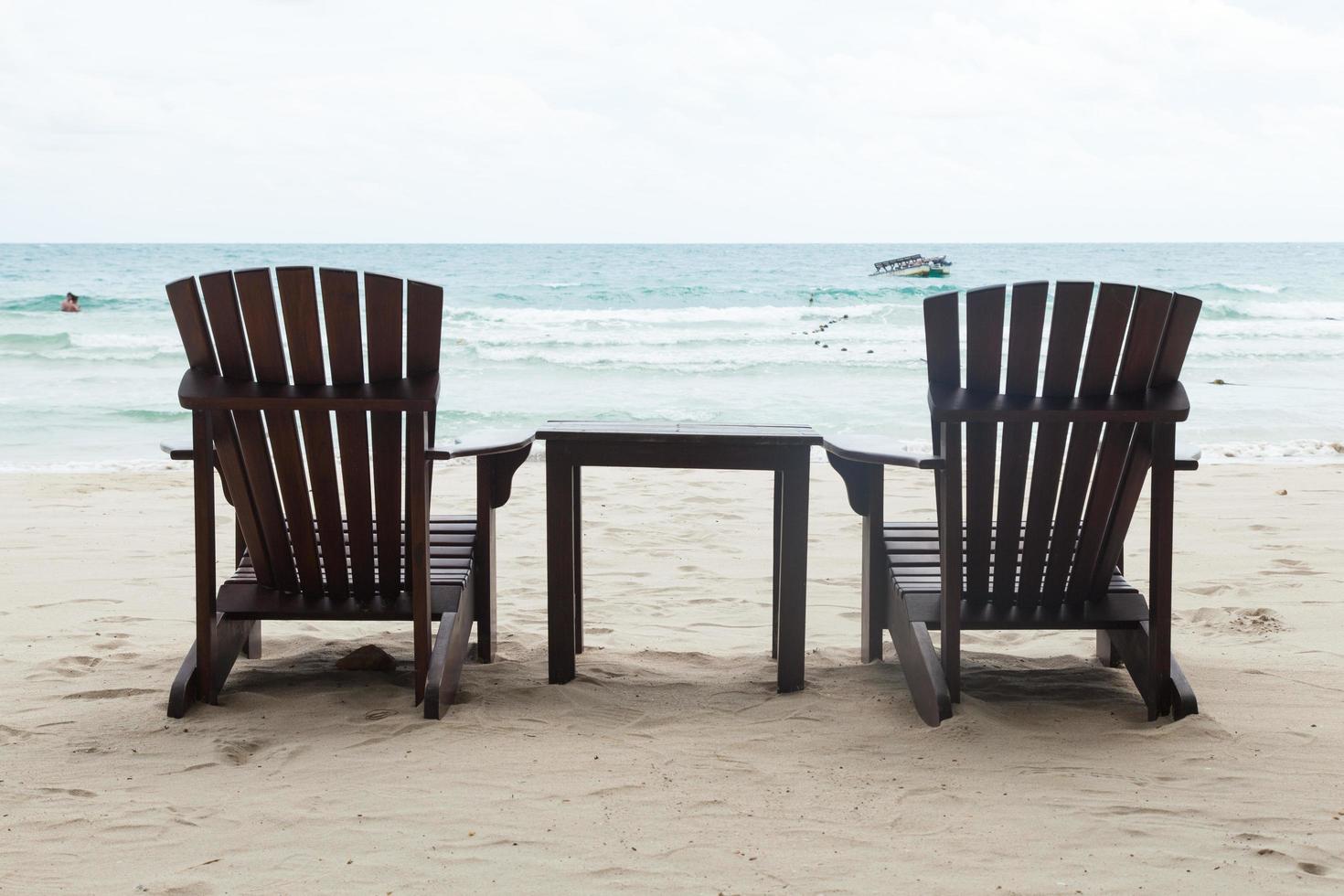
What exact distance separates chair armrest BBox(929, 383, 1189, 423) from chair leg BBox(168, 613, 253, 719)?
6.32 ft

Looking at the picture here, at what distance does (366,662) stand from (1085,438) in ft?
6.86

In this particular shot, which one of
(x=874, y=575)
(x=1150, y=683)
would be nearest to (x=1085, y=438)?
(x=1150, y=683)

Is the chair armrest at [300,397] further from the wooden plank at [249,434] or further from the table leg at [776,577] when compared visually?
the table leg at [776,577]

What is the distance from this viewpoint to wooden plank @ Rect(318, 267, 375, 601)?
2.56 meters

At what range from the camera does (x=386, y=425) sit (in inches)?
106

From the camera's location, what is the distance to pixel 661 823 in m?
2.12

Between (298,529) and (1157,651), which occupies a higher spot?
(298,529)

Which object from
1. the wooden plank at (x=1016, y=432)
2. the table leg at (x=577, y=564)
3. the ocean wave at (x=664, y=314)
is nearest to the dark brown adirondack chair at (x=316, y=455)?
the table leg at (x=577, y=564)

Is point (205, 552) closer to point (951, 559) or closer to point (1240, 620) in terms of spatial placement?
point (951, 559)

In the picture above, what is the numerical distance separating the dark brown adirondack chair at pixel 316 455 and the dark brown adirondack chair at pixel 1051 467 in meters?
1.13

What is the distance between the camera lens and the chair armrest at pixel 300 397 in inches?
101
